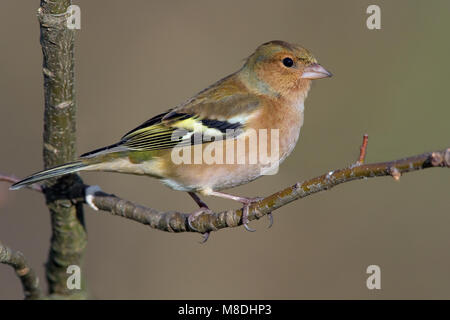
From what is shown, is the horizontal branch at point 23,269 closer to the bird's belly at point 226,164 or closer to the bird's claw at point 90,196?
the bird's claw at point 90,196

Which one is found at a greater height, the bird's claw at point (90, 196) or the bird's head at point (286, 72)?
the bird's head at point (286, 72)

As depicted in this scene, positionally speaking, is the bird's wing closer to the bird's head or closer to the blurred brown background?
the bird's head

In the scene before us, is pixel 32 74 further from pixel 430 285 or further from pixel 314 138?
pixel 430 285

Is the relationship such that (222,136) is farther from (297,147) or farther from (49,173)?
(297,147)

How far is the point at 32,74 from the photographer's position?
7.46 m

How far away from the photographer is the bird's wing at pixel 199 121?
452 centimetres

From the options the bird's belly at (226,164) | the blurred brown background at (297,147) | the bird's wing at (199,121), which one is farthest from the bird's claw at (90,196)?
the blurred brown background at (297,147)

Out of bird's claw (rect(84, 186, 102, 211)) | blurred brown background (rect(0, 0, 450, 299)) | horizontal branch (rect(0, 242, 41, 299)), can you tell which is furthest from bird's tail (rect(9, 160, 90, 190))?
blurred brown background (rect(0, 0, 450, 299))

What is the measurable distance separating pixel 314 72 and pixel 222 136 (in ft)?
3.60

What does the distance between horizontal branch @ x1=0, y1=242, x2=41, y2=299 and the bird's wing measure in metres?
1.25

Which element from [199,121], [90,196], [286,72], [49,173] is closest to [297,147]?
[286,72]

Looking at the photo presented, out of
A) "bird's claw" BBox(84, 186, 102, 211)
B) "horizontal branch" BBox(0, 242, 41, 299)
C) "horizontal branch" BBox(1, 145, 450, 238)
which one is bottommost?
"horizontal branch" BBox(0, 242, 41, 299)

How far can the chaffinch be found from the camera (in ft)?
14.1

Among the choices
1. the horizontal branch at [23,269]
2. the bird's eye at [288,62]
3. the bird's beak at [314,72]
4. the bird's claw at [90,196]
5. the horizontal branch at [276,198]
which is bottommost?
the horizontal branch at [23,269]
